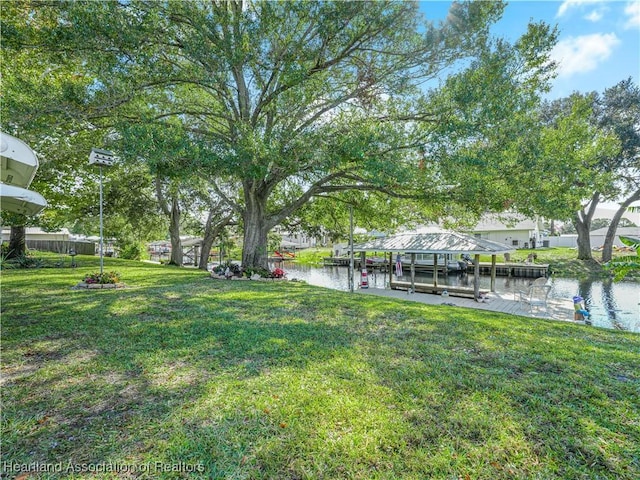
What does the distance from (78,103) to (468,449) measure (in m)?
11.1

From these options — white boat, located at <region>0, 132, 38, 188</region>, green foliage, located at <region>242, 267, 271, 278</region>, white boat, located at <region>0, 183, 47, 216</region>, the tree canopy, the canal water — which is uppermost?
the tree canopy

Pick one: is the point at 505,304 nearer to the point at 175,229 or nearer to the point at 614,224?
the point at 175,229

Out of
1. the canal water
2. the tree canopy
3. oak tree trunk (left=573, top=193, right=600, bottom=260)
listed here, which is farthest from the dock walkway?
oak tree trunk (left=573, top=193, right=600, bottom=260)

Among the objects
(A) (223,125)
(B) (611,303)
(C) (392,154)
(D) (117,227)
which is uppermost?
(A) (223,125)

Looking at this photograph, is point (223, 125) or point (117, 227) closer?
point (223, 125)

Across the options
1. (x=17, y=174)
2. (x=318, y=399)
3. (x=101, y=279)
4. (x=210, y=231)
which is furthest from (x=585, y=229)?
(x=17, y=174)

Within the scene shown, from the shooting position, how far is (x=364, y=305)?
23.9 ft

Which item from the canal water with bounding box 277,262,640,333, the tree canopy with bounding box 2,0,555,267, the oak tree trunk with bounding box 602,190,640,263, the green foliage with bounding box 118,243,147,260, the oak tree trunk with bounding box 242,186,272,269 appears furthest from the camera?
the green foliage with bounding box 118,243,147,260

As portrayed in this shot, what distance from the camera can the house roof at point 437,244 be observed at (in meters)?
12.6

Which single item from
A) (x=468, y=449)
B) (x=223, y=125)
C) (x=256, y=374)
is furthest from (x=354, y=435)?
(x=223, y=125)

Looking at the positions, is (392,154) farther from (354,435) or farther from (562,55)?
(354,435)

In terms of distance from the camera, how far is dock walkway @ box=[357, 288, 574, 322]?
10748 millimetres

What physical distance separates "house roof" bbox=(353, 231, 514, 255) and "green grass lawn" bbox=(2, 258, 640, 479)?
7346mm

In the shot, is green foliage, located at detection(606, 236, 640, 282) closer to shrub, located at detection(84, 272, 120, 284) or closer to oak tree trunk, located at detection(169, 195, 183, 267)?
shrub, located at detection(84, 272, 120, 284)
